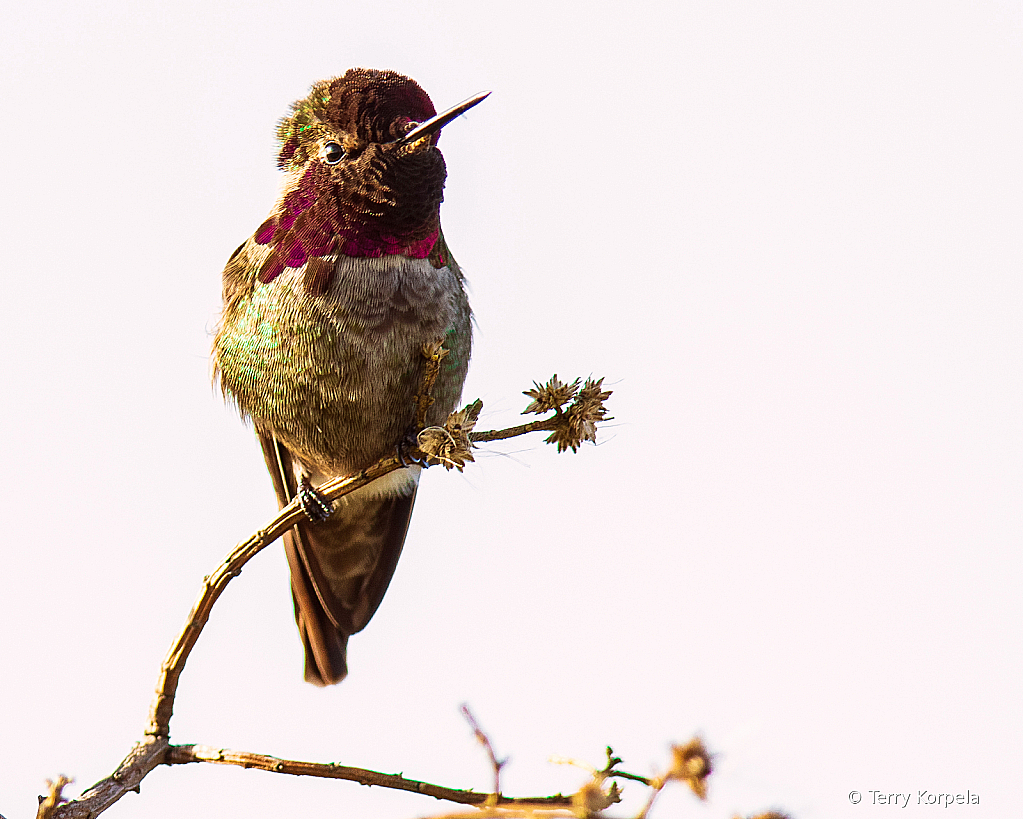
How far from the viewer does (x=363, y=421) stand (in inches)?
175

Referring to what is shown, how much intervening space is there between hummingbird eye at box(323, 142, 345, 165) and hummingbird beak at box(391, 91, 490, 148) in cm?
25

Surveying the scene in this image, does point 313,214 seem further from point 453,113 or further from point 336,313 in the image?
point 453,113

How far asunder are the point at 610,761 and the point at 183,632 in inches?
55.5

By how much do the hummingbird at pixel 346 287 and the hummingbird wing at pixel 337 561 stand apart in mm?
184

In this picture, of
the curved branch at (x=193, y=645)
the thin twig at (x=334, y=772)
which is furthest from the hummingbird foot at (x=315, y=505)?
the thin twig at (x=334, y=772)

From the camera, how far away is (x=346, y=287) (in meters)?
4.32

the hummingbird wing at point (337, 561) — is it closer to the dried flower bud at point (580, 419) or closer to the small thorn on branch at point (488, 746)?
the dried flower bud at point (580, 419)

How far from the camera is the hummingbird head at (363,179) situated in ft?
14.1

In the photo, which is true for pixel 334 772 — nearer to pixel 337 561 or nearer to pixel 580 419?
pixel 580 419

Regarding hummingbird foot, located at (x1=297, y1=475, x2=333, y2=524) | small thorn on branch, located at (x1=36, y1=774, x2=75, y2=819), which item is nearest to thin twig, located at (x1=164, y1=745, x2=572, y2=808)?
small thorn on branch, located at (x1=36, y1=774, x2=75, y2=819)

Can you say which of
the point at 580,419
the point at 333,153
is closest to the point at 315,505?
the point at 333,153

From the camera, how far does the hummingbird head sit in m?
4.31

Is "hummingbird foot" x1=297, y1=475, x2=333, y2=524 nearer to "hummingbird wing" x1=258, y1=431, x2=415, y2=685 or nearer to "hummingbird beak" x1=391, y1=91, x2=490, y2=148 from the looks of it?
"hummingbird wing" x1=258, y1=431, x2=415, y2=685

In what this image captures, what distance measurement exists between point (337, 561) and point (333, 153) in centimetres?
202
